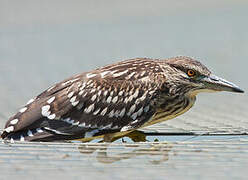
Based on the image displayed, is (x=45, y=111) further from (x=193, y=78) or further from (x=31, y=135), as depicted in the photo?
(x=193, y=78)

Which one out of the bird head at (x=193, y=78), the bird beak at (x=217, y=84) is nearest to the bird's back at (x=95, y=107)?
the bird head at (x=193, y=78)

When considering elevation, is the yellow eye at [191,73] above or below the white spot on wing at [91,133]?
above

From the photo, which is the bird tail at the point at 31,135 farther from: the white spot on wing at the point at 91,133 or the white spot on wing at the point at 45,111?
the white spot on wing at the point at 91,133

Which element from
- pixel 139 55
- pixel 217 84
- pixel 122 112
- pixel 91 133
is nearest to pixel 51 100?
pixel 91 133

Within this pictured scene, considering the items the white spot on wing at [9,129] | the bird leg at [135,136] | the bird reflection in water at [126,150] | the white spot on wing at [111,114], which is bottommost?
the bird reflection in water at [126,150]

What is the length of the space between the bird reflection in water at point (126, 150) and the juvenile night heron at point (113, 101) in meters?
0.62

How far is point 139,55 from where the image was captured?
1455 centimetres

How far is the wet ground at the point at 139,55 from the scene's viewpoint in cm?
639

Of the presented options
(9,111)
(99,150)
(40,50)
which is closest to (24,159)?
(99,150)

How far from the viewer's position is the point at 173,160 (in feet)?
21.9

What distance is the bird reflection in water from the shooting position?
672 centimetres

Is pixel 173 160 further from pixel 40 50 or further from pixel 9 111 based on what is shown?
pixel 40 50

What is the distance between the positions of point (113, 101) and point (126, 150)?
1.21 m

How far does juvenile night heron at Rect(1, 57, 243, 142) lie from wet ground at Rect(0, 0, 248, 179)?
32 cm
